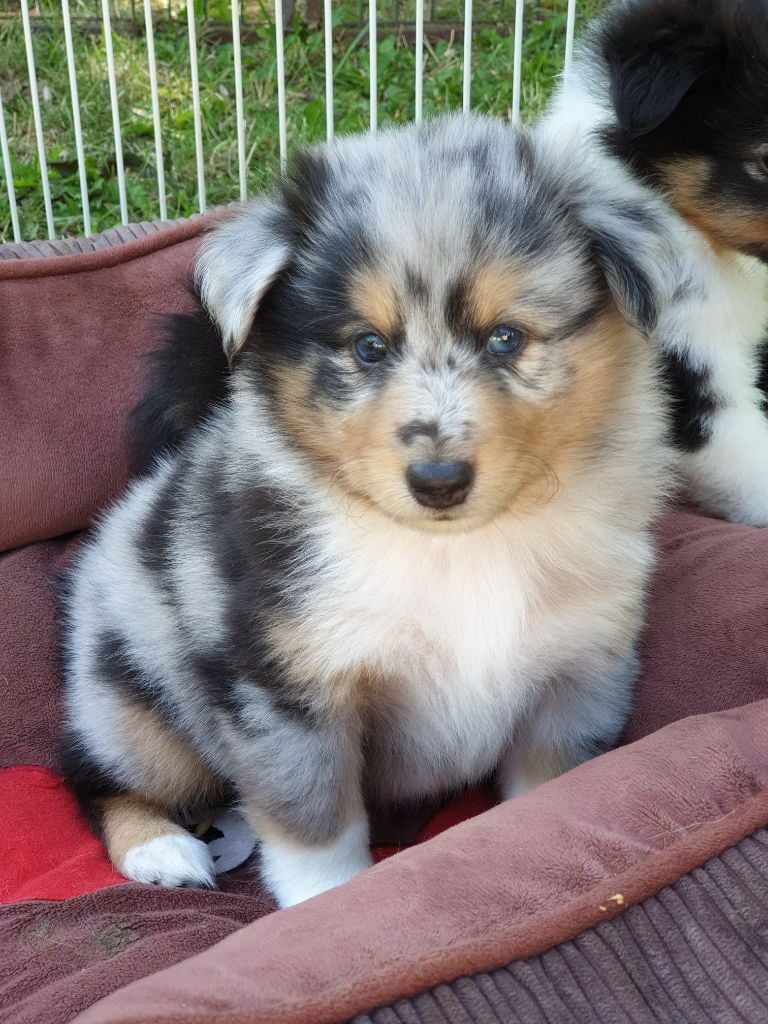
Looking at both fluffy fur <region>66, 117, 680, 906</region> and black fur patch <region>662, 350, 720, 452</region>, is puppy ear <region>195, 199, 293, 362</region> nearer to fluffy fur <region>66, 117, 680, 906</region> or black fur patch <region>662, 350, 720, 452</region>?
fluffy fur <region>66, 117, 680, 906</region>

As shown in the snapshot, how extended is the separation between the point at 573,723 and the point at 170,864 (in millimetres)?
952

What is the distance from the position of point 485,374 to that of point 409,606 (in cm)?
50

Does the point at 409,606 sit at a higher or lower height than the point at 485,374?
lower

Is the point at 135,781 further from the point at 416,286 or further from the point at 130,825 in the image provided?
the point at 416,286

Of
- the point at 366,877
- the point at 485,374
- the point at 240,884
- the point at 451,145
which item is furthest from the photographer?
the point at 240,884

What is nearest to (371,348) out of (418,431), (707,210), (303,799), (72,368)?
(418,431)

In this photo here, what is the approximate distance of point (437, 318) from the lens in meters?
2.10

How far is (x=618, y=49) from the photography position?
308 cm

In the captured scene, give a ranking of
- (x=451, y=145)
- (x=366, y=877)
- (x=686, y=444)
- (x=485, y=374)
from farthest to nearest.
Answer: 1. (x=686, y=444)
2. (x=451, y=145)
3. (x=485, y=374)
4. (x=366, y=877)

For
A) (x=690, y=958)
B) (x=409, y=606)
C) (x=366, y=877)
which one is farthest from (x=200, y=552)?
(x=690, y=958)

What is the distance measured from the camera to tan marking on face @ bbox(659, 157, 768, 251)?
3098 mm

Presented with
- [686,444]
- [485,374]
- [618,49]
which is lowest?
[686,444]

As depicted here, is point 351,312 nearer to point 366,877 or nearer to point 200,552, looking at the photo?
point 200,552

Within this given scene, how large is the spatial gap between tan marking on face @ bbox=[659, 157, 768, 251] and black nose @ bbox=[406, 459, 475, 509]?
59.3 inches
